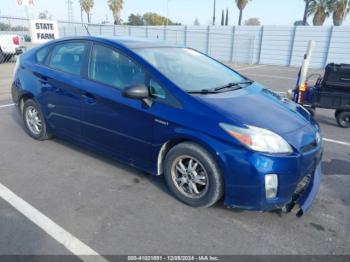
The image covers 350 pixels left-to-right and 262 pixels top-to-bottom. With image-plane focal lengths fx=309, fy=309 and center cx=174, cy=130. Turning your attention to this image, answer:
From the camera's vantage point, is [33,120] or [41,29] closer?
[33,120]

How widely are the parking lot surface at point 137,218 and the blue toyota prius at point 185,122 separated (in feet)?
0.68

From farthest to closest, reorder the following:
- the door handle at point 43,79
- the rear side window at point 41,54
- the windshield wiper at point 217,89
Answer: the rear side window at point 41,54 < the door handle at point 43,79 < the windshield wiper at point 217,89

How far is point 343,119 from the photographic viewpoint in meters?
6.25

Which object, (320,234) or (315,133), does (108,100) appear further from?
(320,234)

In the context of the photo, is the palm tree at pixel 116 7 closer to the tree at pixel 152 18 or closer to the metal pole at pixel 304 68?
the tree at pixel 152 18

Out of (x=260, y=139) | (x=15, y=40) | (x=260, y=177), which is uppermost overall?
(x=15, y=40)

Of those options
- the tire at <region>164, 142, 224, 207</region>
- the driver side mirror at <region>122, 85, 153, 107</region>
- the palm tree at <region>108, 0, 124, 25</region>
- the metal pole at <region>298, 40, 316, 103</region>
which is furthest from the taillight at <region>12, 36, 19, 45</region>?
the palm tree at <region>108, 0, 124, 25</region>

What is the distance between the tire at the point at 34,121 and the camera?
15.0ft

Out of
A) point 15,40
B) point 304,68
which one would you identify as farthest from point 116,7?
point 304,68

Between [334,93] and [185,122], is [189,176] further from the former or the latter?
[334,93]

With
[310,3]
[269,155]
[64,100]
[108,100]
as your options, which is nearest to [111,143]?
[108,100]

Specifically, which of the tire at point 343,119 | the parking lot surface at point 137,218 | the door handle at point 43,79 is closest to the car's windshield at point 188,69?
the parking lot surface at point 137,218

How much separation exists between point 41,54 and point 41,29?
19.8 ft

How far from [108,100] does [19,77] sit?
2216mm
